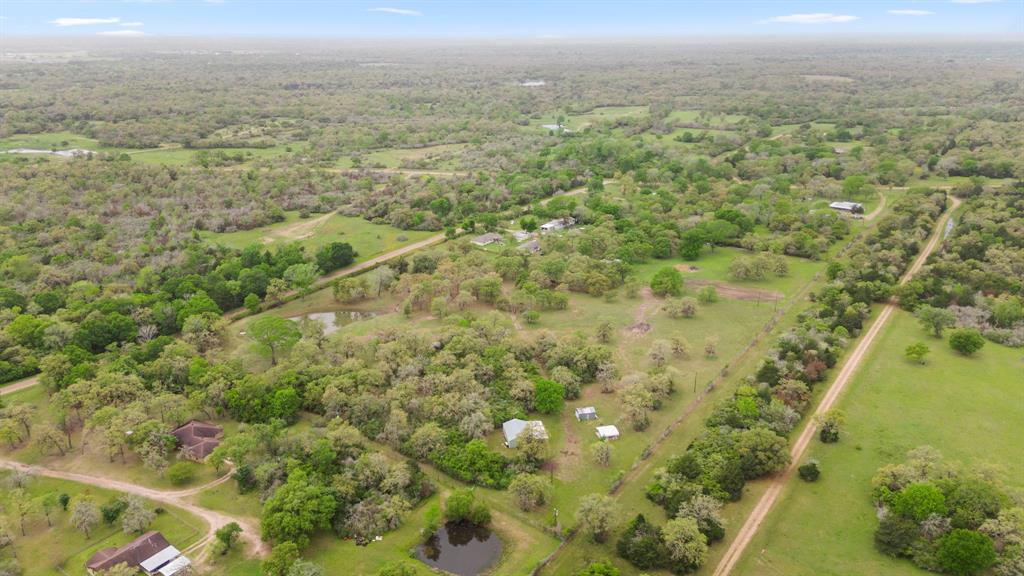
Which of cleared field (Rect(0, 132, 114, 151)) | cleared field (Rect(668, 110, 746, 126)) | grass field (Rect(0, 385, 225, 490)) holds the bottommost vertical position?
grass field (Rect(0, 385, 225, 490))

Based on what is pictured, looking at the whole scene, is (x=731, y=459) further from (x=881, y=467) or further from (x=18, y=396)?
(x=18, y=396)

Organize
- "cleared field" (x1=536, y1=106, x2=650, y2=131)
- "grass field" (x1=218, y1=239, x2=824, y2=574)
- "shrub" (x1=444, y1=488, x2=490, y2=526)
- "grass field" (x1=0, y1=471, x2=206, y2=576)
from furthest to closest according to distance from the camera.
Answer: "cleared field" (x1=536, y1=106, x2=650, y2=131) → "grass field" (x1=218, y1=239, x2=824, y2=574) → "shrub" (x1=444, y1=488, x2=490, y2=526) → "grass field" (x1=0, y1=471, x2=206, y2=576)

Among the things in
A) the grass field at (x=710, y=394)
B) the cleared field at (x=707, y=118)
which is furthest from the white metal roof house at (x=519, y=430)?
the cleared field at (x=707, y=118)

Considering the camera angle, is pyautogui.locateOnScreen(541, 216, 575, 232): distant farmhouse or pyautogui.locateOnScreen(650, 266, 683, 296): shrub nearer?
pyautogui.locateOnScreen(650, 266, 683, 296): shrub

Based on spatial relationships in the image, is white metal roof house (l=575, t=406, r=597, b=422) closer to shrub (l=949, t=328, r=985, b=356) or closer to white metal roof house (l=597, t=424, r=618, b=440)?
white metal roof house (l=597, t=424, r=618, b=440)

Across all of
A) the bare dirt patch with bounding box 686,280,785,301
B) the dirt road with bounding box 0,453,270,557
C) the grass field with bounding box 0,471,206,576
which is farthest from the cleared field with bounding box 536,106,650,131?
the grass field with bounding box 0,471,206,576

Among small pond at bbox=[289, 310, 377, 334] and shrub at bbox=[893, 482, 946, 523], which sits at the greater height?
shrub at bbox=[893, 482, 946, 523]

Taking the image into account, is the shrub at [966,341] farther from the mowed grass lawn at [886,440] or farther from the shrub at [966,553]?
the shrub at [966,553]
